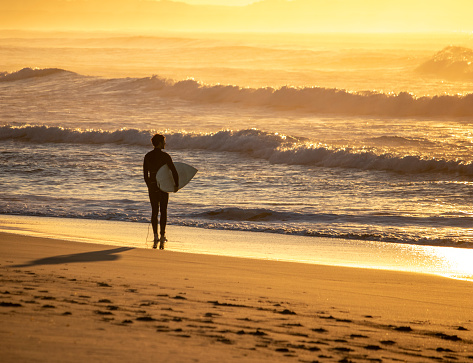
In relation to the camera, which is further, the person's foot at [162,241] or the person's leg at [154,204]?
the person's leg at [154,204]

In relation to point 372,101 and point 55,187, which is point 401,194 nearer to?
point 55,187

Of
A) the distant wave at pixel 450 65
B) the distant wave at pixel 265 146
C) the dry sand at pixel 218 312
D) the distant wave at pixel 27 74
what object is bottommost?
the dry sand at pixel 218 312

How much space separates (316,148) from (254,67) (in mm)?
35817

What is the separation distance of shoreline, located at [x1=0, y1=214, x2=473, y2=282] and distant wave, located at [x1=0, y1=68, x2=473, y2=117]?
71.1 ft

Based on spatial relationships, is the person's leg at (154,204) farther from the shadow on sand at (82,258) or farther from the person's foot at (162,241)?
the shadow on sand at (82,258)

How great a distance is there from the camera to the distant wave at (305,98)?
98.4ft

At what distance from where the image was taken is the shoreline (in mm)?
7617

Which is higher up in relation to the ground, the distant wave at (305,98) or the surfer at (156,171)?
the distant wave at (305,98)

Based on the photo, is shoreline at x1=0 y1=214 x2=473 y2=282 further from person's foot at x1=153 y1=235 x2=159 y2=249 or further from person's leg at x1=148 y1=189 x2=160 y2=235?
person's leg at x1=148 y1=189 x2=160 y2=235

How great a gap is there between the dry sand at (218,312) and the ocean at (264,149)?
11.8 ft

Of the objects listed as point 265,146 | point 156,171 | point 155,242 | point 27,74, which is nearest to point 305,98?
point 265,146

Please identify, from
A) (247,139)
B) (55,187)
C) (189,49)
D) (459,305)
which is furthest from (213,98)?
(189,49)

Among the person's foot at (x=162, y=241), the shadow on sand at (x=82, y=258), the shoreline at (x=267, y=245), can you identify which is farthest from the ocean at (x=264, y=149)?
the shadow on sand at (x=82, y=258)

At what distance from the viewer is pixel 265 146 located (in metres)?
20.3
